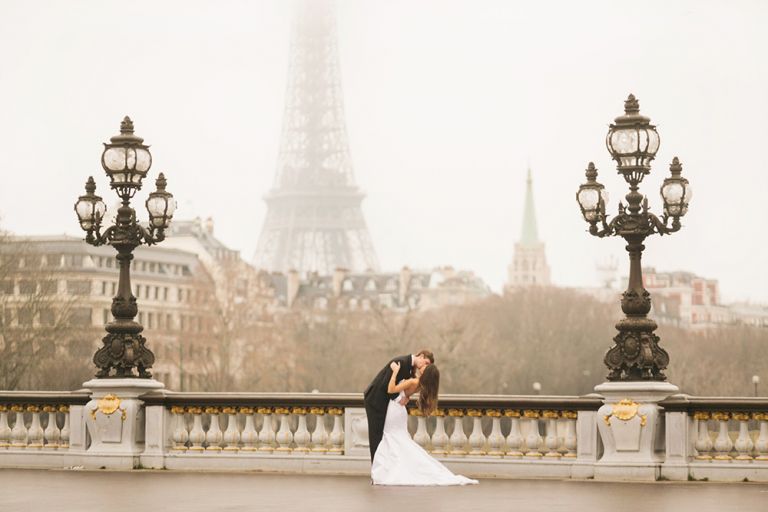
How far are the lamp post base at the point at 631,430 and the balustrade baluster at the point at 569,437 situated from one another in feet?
1.93

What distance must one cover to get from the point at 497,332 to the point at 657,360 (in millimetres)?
108577

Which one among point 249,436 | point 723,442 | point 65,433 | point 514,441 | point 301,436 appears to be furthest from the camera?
point 65,433

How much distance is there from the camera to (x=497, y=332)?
13725 centimetres

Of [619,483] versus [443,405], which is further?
[443,405]

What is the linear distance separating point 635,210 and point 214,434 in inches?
292

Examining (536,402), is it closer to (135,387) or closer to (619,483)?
(619,483)

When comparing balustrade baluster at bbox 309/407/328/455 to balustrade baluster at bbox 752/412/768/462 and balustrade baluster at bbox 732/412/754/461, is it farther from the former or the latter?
balustrade baluster at bbox 752/412/768/462

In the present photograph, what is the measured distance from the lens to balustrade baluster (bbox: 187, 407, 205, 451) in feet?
101

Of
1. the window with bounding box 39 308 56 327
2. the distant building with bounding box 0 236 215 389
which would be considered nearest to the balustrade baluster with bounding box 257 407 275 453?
the window with bounding box 39 308 56 327

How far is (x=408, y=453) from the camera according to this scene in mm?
27672

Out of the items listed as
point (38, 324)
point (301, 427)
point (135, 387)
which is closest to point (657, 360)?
point (301, 427)

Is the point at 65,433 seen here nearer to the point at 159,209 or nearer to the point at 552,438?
the point at 159,209

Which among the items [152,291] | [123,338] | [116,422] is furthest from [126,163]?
[152,291]

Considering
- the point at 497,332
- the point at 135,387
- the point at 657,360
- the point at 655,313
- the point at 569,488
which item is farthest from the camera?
the point at 655,313
